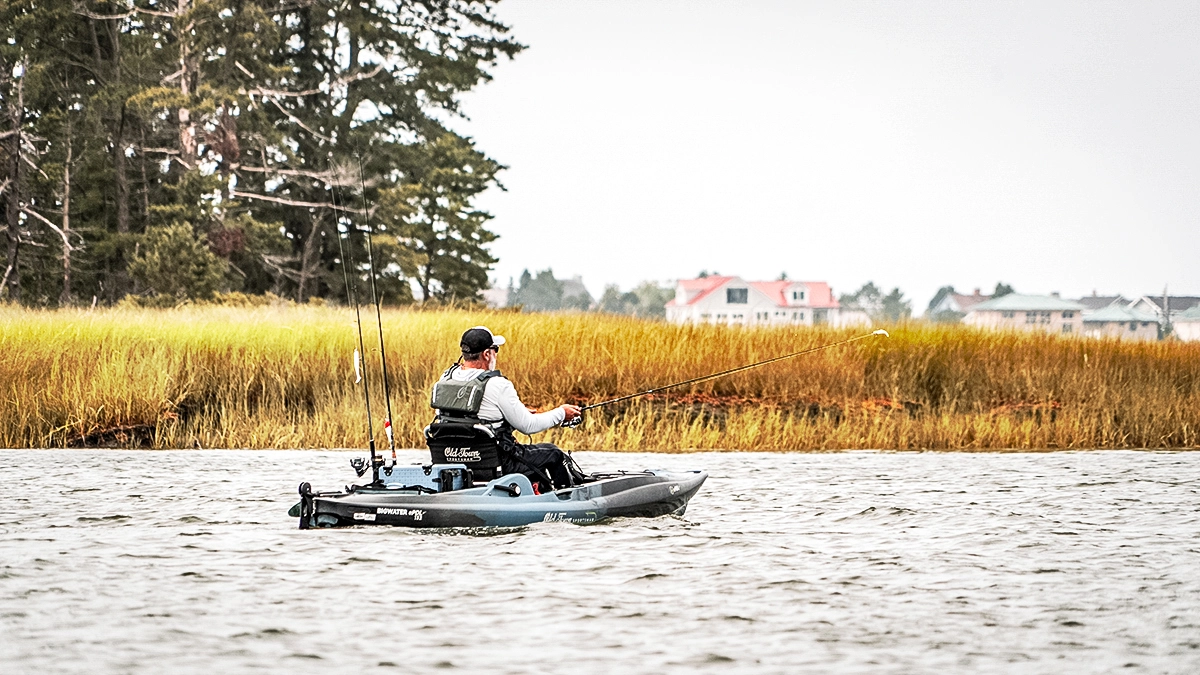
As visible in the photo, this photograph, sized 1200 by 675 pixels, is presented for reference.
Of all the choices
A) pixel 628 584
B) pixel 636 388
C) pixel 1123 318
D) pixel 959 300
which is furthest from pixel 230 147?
pixel 959 300

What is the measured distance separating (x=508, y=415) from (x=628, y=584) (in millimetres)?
1937

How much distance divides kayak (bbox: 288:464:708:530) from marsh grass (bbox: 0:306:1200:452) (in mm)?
5459

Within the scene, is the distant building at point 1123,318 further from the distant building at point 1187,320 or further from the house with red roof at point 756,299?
the house with red roof at point 756,299

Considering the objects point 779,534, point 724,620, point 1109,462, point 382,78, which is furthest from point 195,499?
point 382,78

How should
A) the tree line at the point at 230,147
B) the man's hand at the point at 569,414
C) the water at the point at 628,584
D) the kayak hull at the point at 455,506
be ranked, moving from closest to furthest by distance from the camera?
the water at the point at 628,584 → the kayak hull at the point at 455,506 → the man's hand at the point at 569,414 → the tree line at the point at 230,147

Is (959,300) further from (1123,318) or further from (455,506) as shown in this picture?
(455,506)

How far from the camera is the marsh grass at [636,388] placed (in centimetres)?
1554

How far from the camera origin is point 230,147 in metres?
37.0

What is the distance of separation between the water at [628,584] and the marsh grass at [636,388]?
3102 mm

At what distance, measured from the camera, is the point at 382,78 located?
→ 137ft

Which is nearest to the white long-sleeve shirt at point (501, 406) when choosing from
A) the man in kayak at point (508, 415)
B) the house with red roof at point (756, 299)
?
the man in kayak at point (508, 415)

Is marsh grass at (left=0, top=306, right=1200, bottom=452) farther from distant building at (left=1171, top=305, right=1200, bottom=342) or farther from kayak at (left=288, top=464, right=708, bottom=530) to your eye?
distant building at (left=1171, top=305, right=1200, bottom=342)

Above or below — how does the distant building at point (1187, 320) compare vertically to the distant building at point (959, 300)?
→ below

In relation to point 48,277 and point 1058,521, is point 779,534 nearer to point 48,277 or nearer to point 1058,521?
point 1058,521
